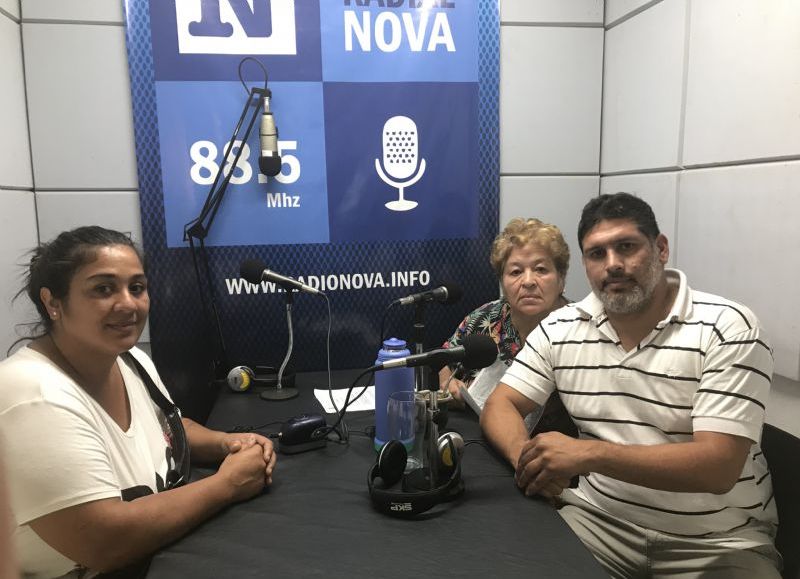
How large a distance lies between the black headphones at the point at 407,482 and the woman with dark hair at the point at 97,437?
0.97 ft

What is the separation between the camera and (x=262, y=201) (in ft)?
8.27

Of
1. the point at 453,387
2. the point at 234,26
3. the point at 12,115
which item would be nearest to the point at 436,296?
the point at 453,387

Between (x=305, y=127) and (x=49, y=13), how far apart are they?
110 centimetres

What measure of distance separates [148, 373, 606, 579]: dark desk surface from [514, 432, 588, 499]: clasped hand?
0.04 meters

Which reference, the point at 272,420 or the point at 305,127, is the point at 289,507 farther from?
the point at 305,127

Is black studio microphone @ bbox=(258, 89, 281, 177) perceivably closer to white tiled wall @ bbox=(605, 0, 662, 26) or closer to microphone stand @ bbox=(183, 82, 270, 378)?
microphone stand @ bbox=(183, 82, 270, 378)

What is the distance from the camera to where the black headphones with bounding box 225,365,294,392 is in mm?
2238

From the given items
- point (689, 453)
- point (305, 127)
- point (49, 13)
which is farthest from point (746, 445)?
point (49, 13)

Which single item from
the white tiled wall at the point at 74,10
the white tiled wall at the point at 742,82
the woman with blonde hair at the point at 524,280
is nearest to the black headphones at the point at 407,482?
the woman with blonde hair at the point at 524,280

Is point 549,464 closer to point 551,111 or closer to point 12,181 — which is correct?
point 551,111

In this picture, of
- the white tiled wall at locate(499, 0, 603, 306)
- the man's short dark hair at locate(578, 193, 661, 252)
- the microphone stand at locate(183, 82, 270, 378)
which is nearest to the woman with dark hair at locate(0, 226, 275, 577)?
the microphone stand at locate(183, 82, 270, 378)

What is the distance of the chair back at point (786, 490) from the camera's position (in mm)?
1390

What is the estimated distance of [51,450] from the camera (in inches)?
39.7

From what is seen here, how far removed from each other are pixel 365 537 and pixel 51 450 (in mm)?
590
